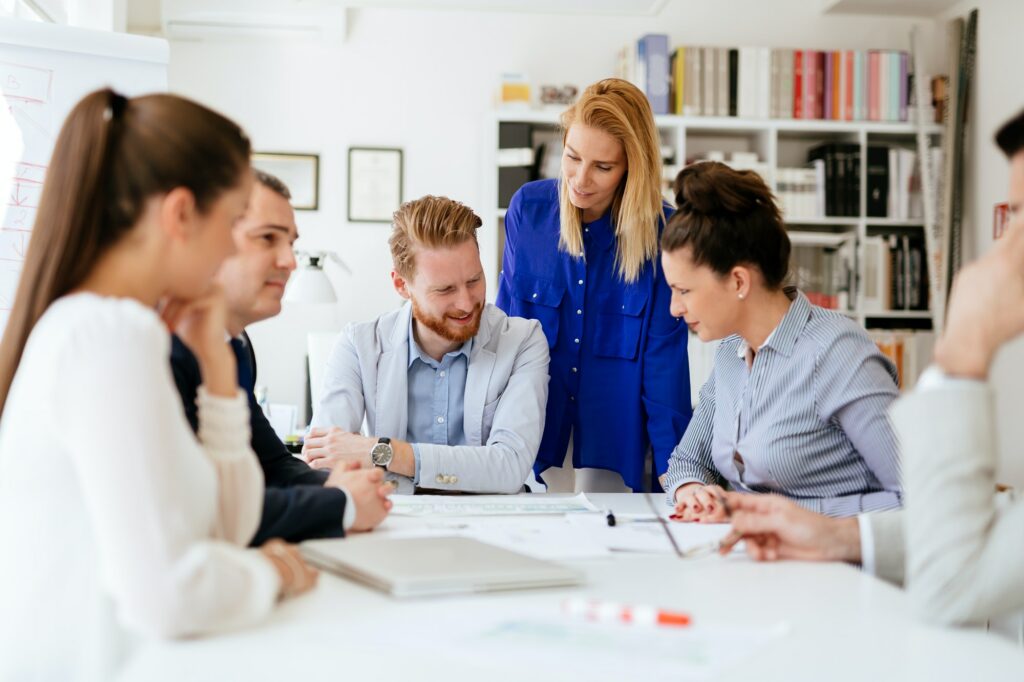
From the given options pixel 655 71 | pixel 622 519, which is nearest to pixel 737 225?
pixel 622 519

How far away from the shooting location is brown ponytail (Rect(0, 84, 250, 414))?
98 cm

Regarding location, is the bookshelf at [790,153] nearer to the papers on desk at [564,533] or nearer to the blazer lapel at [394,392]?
the blazer lapel at [394,392]

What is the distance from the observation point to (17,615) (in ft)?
3.01

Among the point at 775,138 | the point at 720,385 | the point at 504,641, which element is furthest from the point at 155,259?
the point at 775,138

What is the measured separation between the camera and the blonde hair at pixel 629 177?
2.41m

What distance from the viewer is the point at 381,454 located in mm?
1956

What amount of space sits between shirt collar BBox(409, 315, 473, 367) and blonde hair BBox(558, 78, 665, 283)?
17.5 inches

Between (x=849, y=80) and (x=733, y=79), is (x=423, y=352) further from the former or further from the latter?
(x=849, y=80)

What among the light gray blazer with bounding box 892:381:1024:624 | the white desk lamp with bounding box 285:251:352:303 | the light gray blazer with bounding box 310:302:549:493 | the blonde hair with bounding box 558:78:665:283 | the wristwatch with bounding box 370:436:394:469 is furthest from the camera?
the white desk lamp with bounding box 285:251:352:303

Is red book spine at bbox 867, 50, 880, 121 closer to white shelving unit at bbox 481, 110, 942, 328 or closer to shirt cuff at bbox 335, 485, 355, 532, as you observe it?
white shelving unit at bbox 481, 110, 942, 328

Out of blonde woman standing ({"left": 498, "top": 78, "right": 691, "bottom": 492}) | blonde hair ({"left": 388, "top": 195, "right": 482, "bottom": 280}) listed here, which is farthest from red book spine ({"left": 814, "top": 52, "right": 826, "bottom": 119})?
blonde hair ({"left": 388, "top": 195, "right": 482, "bottom": 280})

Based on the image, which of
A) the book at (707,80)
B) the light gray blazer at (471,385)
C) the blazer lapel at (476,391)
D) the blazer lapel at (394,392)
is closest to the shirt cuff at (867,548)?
the light gray blazer at (471,385)

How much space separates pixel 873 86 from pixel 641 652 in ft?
14.0

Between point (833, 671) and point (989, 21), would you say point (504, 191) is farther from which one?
point (833, 671)
